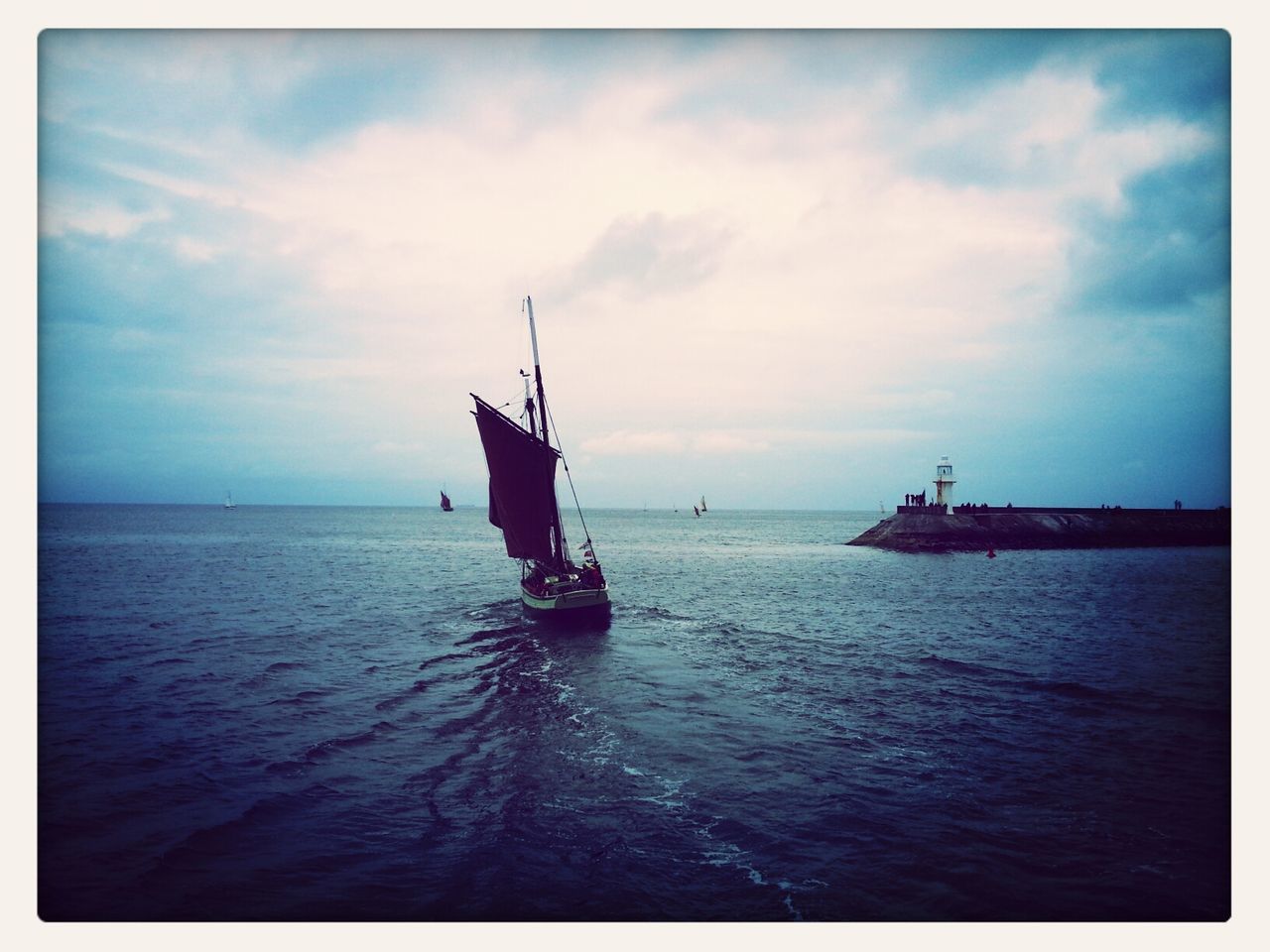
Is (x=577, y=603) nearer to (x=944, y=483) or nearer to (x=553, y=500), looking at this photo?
(x=553, y=500)

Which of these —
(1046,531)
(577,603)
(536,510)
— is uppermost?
(536,510)

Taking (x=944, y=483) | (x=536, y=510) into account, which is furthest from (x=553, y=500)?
(x=944, y=483)

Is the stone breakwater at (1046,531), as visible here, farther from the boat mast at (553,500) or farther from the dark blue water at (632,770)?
the boat mast at (553,500)

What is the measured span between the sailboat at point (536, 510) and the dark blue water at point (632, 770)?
5.81ft

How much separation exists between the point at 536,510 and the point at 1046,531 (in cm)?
5221

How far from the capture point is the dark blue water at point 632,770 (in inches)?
226

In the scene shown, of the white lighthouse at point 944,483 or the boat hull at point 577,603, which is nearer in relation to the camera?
the boat hull at point 577,603

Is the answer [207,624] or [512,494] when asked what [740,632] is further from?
[207,624]

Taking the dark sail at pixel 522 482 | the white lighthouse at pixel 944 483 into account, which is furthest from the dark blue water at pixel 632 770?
the white lighthouse at pixel 944 483

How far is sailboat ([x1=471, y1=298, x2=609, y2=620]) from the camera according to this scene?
20797mm

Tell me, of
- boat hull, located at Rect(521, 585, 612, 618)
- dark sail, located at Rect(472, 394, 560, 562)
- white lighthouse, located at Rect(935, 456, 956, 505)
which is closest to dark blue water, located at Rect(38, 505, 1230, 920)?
boat hull, located at Rect(521, 585, 612, 618)

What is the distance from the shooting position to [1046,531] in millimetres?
56094
